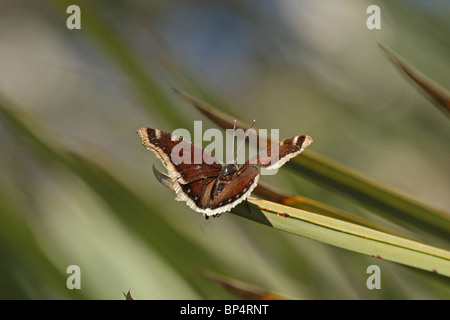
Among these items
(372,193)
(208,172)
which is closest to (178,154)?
(208,172)

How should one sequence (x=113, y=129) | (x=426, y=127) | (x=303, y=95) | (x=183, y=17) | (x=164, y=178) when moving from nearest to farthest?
1. (x=164, y=178)
2. (x=426, y=127)
3. (x=303, y=95)
4. (x=113, y=129)
5. (x=183, y=17)

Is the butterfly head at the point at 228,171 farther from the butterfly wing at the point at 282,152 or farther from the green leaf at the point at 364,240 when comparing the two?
the green leaf at the point at 364,240

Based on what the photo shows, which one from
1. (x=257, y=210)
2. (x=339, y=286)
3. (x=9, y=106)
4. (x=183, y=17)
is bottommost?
(x=339, y=286)

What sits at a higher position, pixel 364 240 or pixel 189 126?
pixel 189 126

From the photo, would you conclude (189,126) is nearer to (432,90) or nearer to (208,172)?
(208,172)

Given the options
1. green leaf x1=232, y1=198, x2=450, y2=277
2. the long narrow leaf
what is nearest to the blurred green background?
the long narrow leaf

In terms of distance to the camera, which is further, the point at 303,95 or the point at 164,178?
the point at 303,95

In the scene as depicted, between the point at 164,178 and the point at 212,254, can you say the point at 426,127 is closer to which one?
the point at 212,254

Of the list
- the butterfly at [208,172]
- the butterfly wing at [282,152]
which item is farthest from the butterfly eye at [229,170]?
the butterfly wing at [282,152]

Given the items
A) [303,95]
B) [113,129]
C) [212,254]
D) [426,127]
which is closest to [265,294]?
[212,254]
